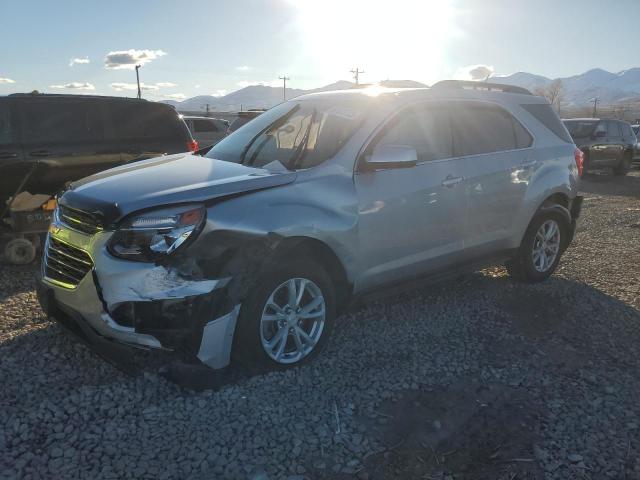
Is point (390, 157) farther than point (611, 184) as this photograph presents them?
No

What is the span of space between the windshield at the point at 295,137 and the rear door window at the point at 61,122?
3231mm

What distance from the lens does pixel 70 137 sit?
22.7 feet

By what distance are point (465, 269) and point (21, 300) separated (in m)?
3.98

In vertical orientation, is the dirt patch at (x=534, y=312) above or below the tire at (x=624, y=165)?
above

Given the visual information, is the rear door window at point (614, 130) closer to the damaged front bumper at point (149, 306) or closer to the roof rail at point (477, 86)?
the roof rail at point (477, 86)

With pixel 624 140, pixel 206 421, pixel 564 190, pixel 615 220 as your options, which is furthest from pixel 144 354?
pixel 624 140

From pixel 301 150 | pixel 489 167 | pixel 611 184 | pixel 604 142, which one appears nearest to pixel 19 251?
pixel 301 150

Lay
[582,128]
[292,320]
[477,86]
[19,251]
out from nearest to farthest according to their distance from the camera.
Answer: [292,320]
[477,86]
[19,251]
[582,128]

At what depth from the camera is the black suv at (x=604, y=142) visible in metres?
16.3

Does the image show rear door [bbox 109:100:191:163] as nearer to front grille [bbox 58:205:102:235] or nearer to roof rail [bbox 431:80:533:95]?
front grille [bbox 58:205:102:235]

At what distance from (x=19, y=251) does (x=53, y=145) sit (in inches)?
57.6

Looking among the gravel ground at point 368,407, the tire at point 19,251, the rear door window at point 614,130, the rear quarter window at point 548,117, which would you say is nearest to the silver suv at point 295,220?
the rear quarter window at point 548,117

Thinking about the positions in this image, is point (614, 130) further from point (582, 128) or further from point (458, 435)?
point (458, 435)

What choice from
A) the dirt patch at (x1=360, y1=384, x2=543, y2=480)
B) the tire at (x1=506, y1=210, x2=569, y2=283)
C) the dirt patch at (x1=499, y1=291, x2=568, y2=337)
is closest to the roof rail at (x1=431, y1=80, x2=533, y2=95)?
the tire at (x1=506, y1=210, x2=569, y2=283)
